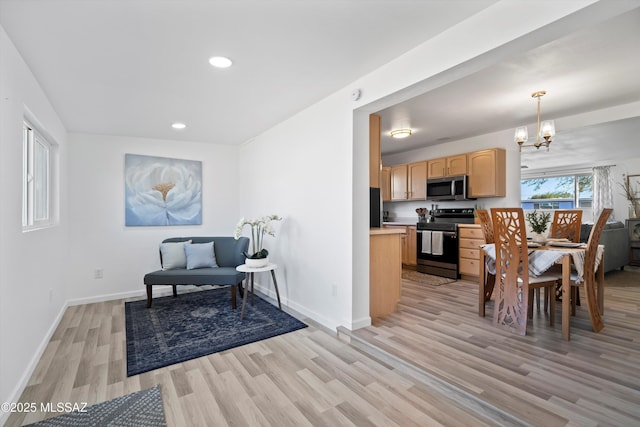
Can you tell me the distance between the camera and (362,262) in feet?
9.78

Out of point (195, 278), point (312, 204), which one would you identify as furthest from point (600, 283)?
point (195, 278)

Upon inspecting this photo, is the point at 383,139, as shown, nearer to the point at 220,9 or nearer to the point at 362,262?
the point at 362,262

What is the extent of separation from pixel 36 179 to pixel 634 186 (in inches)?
383

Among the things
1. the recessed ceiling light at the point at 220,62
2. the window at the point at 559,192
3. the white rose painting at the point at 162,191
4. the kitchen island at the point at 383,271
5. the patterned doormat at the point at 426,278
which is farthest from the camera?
the window at the point at 559,192

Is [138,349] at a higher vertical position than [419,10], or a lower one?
lower

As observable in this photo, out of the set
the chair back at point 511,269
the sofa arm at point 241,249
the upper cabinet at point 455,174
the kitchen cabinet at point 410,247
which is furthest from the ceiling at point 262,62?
the kitchen cabinet at point 410,247

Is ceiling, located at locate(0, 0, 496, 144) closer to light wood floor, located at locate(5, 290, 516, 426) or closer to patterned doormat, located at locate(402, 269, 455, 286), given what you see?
light wood floor, located at locate(5, 290, 516, 426)

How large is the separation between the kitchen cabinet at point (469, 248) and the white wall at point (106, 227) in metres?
4.42

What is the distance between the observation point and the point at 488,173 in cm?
500

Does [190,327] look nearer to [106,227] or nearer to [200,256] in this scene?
[200,256]

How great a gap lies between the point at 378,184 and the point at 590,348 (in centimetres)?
231

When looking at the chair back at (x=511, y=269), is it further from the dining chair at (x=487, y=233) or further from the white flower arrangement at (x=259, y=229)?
the white flower arrangement at (x=259, y=229)

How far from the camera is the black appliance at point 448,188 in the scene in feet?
17.4

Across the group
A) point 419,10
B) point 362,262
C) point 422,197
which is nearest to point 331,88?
point 419,10
